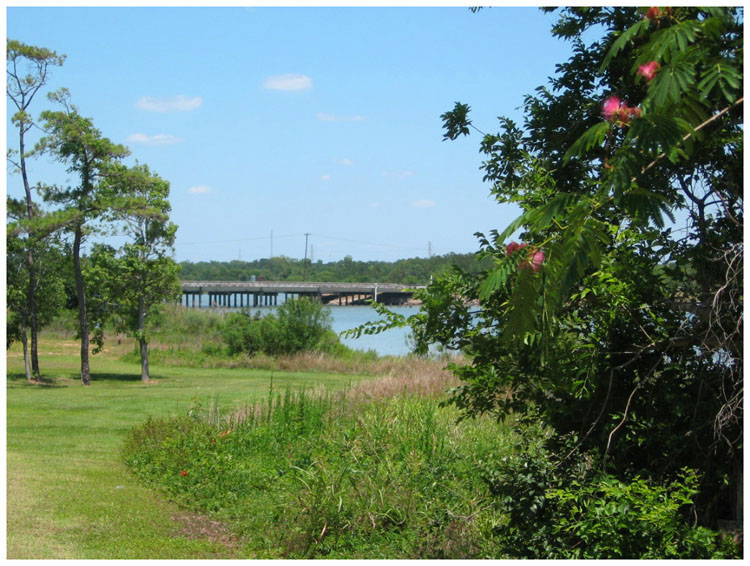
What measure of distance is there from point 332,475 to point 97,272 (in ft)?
71.2

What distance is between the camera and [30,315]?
86.8 feet

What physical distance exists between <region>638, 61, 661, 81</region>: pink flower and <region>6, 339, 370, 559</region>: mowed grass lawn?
524 centimetres

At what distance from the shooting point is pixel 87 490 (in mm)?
8891

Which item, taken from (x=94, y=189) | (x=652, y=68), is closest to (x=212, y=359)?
(x=94, y=189)

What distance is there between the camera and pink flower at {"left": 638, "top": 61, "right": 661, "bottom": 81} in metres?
3.56

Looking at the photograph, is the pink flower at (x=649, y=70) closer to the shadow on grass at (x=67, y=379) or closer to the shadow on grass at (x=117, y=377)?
the shadow on grass at (x=67, y=379)

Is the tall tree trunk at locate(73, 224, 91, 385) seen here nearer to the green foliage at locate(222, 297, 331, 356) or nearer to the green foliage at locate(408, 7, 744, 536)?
the green foliage at locate(222, 297, 331, 356)

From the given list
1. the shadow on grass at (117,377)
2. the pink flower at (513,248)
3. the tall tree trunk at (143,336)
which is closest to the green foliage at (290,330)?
the shadow on grass at (117,377)

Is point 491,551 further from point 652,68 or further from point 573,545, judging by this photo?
point 652,68

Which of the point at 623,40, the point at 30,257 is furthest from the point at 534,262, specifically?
the point at 30,257

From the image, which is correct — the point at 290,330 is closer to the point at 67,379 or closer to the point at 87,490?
the point at 67,379

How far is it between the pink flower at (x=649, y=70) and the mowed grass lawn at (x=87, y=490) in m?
5.24

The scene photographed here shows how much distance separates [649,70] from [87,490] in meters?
7.67

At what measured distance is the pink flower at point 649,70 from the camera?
356 cm
